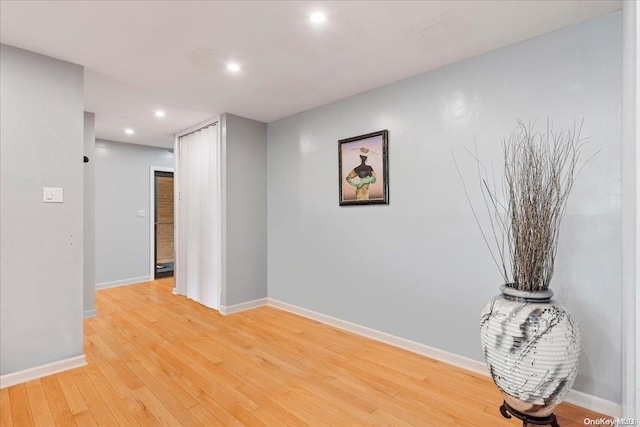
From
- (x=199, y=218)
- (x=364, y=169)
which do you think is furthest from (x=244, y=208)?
(x=364, y=169)

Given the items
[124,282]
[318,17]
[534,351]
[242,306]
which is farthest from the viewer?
[124,282]

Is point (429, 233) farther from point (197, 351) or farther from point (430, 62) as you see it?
point (197, 351)

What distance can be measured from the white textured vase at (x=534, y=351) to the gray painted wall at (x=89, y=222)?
414cm

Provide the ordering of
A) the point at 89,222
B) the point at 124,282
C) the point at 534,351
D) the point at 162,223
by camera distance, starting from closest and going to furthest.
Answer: the point at 534,351, the point at 89,222, the point at 124,282, the point at 162,223

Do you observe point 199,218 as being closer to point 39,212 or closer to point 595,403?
point 39,212

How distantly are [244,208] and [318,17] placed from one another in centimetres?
259

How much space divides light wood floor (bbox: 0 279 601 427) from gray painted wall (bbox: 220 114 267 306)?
31.4 inches

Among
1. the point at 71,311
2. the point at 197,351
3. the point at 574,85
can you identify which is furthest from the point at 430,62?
the point at 71,311

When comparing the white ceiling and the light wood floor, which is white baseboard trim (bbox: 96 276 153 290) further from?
the white ceiling

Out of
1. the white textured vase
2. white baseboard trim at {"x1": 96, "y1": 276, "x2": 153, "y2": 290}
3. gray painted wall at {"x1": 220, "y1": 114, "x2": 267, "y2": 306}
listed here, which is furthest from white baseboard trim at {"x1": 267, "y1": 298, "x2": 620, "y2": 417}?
white baseboard trim at {"x1": 96, "y1": 276, "x2": 153, "y2": 290}

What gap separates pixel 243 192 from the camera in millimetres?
4113

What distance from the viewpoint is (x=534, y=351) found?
5.32 feet

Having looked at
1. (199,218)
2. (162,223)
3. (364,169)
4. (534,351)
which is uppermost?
(364,169)

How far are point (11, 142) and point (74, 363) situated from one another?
68.0 inches
